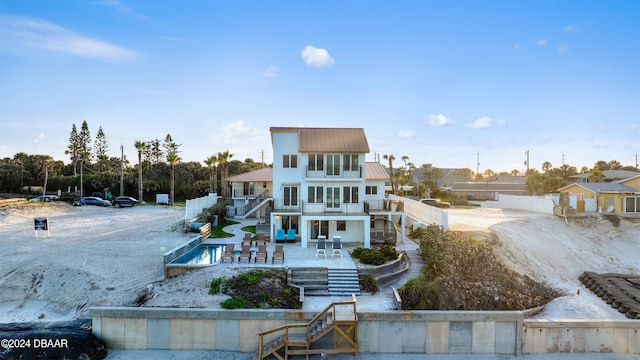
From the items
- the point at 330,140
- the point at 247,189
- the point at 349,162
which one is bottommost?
the point at 247,189

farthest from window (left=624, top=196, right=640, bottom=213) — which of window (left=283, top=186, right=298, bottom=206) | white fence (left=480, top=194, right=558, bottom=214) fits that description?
window (left=283, top=186, right=298, bottom=206)

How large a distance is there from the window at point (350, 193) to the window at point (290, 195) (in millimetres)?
3835

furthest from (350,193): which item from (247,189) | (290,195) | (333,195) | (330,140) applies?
(247,189)

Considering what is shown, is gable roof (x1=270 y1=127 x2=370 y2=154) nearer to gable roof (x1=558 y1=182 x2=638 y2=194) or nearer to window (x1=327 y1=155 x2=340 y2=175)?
window (x1=327 y1=155 x2=340 y2=175)

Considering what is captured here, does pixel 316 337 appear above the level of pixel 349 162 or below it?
below

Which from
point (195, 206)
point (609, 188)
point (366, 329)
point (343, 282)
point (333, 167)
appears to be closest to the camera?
point (366, 329)

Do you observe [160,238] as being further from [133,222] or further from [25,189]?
[25,189]

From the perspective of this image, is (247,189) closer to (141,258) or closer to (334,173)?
(334,173)

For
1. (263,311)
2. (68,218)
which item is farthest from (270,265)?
(68,218)

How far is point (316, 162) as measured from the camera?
26.1 meters

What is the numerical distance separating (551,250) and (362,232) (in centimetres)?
1518

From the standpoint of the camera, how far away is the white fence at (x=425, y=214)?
25122 mm

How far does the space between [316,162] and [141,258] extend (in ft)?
40.5

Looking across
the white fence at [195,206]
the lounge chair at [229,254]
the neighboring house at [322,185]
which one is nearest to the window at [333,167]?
the neighboring house at [322,185]
